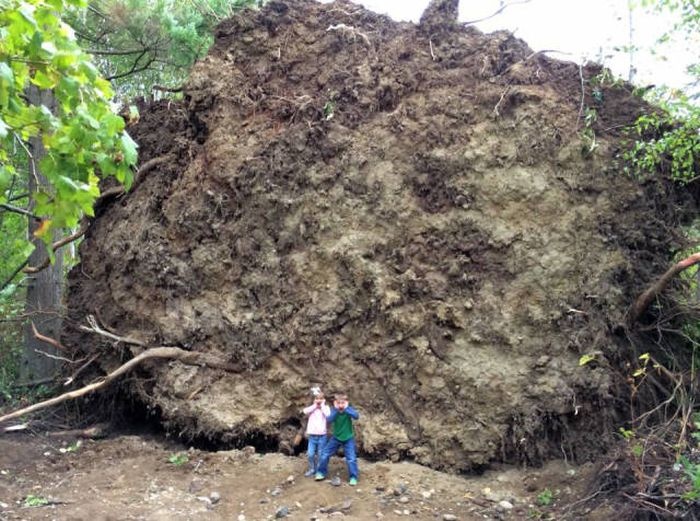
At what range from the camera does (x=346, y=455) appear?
6.07 meters

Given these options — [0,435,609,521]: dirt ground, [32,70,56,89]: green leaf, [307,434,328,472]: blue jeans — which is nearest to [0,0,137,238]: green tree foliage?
[32,70,56,89]: green leaf

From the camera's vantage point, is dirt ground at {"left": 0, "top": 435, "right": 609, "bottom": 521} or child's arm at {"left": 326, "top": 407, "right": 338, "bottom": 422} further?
child's arm at {"left": 326, "top": 407, "right": 338, "bottom": 422}

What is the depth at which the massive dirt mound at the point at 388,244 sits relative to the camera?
650 cm

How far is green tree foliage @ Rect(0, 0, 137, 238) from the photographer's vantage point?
11.4 feet

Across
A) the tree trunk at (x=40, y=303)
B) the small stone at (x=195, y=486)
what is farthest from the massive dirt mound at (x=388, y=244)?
the tree trunk at (x=40, y=303)

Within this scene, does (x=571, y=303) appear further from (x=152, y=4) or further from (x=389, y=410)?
(x=152, y=4)

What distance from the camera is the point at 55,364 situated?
937 cm

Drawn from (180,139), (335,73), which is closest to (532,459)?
(335,73)

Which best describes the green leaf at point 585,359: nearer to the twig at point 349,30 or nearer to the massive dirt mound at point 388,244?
the massive dirt mound at point 388,244

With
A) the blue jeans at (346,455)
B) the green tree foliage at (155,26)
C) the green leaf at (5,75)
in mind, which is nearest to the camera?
the green leaf at (5,75)

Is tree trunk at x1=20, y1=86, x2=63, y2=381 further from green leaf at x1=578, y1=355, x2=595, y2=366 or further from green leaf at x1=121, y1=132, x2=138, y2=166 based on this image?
green leaf at x1=578, y1=355, x2=595, y2=366

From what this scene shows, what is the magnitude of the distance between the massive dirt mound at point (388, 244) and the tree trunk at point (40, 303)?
1.12 meters

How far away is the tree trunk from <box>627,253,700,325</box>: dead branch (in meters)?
7.72

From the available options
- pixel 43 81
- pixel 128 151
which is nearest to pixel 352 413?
pixel 128 151
